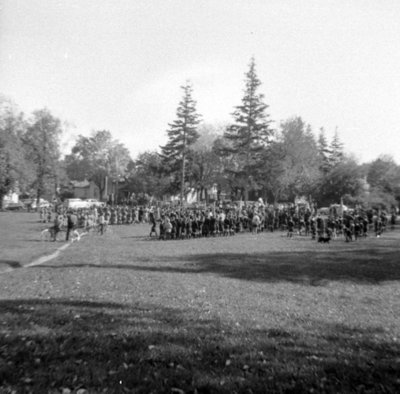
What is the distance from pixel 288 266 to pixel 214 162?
5049cm

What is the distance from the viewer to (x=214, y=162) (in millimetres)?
63344

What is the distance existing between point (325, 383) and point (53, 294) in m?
6.78

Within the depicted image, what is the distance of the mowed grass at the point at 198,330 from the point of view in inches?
176

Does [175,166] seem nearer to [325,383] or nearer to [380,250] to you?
[380,250]

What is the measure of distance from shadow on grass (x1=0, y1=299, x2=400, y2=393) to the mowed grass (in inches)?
0.6

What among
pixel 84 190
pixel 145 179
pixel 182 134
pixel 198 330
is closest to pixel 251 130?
pixel 182 134

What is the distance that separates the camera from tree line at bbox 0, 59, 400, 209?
151 ft

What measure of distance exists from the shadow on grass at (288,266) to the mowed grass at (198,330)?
13cm

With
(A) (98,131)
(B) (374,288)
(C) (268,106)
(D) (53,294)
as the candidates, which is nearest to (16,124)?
(A) (98,131)

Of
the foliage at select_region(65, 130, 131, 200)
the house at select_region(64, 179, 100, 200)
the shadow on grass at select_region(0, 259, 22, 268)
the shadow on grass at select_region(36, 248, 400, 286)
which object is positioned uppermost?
the foliage at select_region(65, 130, 131, 200)

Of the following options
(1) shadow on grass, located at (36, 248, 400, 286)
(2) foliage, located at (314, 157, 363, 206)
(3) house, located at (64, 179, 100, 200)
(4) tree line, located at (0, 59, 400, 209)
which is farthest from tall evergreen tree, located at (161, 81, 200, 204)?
(3) house, located at (64, 179, 100, 200)

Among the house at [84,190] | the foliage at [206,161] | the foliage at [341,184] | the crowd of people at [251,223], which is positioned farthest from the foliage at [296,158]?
the house at [84,190]

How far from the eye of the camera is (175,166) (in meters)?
53.9

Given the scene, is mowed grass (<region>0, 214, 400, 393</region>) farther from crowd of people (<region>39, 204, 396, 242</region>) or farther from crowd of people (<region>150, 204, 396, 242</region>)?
crowd of people (<region>150, 204, 396, 242</region>)
